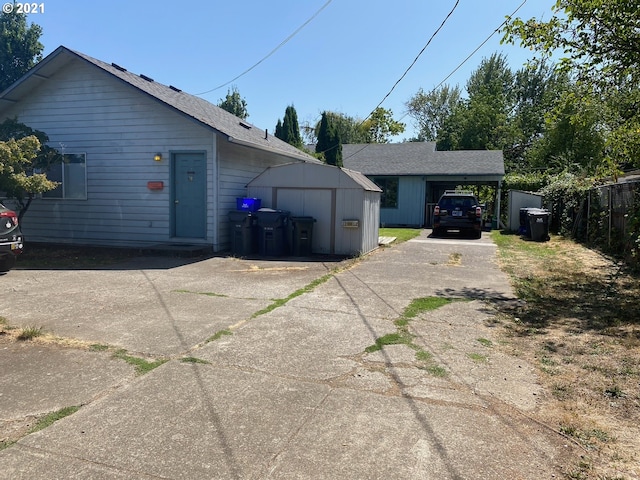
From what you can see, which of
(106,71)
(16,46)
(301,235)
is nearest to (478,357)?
(301,235)

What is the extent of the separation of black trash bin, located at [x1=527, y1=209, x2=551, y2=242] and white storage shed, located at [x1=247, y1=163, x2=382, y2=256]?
7235 mm

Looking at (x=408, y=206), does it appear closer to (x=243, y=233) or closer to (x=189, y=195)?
(x=243, y=233)

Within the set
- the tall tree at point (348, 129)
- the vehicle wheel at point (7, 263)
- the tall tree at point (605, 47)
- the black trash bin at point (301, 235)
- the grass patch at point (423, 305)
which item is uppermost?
the tall tree at point (348, 129)

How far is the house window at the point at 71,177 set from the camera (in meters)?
12.8

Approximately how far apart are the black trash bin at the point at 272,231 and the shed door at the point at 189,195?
162 cm

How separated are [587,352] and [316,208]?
795 centimetres

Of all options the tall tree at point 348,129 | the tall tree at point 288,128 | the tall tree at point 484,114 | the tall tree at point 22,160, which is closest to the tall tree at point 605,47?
the tall tree at point 22,160

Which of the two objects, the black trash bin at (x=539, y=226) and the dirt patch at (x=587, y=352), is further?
the black trash bin at (x=539, y=226)

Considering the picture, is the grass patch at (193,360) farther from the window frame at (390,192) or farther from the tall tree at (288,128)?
the tall tree at (288,128)

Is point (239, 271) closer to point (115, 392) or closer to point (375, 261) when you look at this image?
point (375, 261)

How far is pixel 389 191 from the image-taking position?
2419 centimetres

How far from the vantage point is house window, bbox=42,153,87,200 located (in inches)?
503

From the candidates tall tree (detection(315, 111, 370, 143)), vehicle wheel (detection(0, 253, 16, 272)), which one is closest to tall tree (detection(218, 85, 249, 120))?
tall tree (detection(315, 111, 370, 143))

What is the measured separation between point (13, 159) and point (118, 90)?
135 inches
